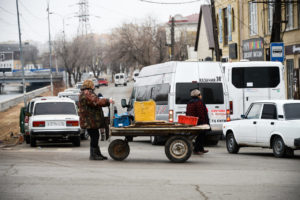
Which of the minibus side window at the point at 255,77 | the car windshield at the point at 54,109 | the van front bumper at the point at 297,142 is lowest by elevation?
the van front bumper at the point at 297,142

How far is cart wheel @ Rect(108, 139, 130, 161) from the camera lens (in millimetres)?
13758

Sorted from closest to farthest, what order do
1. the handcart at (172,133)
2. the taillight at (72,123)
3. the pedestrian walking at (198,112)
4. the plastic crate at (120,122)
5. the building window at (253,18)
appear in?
the handcart at (172,133) → the plastic crate at (120,122) → the pedestrian walking at (198,112) → the taillight at (72,123) → the building window at (253,18)

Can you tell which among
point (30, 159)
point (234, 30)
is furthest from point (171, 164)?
point (234, 30)

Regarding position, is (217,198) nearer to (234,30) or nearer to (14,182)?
(14,182)

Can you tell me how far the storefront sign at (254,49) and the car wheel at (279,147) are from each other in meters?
22.6

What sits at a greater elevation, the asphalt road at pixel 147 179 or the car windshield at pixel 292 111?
the car windshield at pixel 292 111

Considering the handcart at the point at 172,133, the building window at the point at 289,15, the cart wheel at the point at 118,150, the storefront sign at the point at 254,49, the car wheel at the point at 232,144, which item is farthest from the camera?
the storefront sign at the point at 254,49

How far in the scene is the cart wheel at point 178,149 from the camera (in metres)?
13.3

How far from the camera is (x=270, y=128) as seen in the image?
15.9m

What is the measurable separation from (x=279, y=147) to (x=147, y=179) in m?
6.08

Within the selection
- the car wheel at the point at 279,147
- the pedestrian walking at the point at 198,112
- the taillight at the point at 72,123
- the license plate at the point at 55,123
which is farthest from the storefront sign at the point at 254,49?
the car wheel at the point at 279,147

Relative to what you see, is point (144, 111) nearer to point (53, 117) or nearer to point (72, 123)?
point (72, 123)

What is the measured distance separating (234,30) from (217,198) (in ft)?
121

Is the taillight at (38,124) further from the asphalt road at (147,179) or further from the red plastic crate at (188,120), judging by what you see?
the red plastic crate at (188,120)
